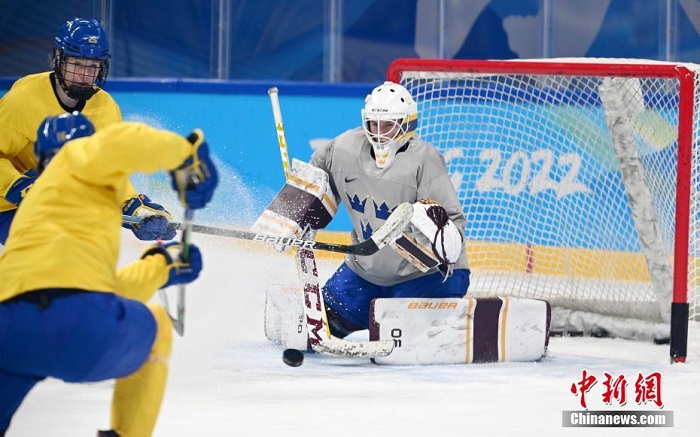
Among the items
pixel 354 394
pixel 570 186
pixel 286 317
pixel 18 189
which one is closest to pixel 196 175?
pixel 354 394

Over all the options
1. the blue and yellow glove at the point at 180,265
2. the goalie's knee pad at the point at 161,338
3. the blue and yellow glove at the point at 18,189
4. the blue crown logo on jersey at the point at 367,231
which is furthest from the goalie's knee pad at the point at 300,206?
the goalie's knee pad at the point at 161,338

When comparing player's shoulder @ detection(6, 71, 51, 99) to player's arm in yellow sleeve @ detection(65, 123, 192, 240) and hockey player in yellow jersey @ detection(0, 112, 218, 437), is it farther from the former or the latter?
player's arm in yellow sleeve @ detection(65, 123, 192, 240)

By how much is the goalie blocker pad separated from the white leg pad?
0.30 meters

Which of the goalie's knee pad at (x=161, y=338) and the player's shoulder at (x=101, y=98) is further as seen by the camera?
the player's shoulder at (x=101, y=98)

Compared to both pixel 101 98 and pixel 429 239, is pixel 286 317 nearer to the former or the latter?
pixel 429 239

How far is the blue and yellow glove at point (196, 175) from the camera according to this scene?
259 centimetres

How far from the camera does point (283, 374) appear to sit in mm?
4082

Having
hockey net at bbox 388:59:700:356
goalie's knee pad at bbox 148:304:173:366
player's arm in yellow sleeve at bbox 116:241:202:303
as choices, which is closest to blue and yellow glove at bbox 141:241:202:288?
player's arm in yellow sleeve at bbox 116:241:202:303

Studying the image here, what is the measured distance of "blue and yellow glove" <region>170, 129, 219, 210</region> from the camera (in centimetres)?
259

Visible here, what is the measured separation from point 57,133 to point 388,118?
5.39 ft

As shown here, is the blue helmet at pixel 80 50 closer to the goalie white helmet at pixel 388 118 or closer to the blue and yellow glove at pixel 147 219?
the blue and yellow glove at pixel 147 219

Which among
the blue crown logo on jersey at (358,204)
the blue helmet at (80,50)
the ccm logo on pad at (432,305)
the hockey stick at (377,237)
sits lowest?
the ccm logo on pad at (432,305)

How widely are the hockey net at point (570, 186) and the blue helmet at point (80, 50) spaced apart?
126cm

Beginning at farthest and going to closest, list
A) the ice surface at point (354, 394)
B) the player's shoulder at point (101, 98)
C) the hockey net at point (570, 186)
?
the hockey net at point (570, 186), the player's shoulder at point (101, 98), the ice surface at point (354, 394)
